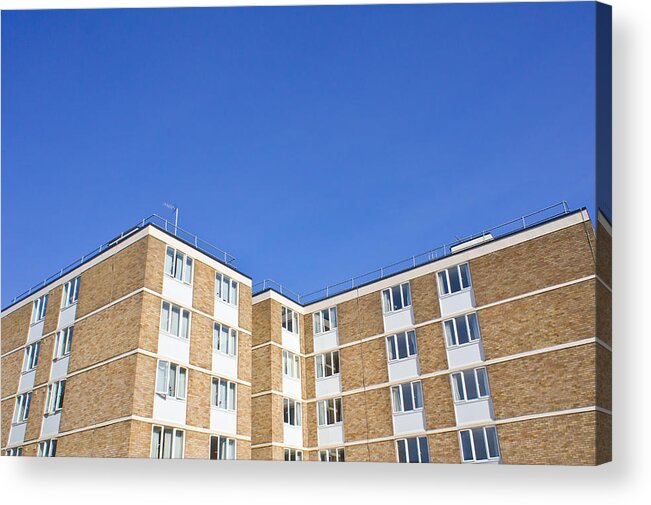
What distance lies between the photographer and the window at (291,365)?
1909 cm

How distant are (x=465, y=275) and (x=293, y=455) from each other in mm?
7484

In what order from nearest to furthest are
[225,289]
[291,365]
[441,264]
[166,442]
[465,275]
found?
[166,442]
[465,275]
[441,264]
[225,289]
[291,365]

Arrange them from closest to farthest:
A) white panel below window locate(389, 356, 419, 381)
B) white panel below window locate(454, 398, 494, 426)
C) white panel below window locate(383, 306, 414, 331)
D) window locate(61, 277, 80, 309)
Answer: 1. white panel below window locate(454, 398, 494, 426)
2. white panel below window locate(389, 356, 419, 381)
3. window locate(61, 277, 80, 309)
4. white panel below window locate(383, 306, 414, 331)

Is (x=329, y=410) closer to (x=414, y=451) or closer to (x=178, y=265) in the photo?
(x=414, y=451)

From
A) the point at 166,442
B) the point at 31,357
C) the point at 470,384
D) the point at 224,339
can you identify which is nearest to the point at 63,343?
the point at 31,357

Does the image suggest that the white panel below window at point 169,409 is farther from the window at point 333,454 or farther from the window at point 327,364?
the window at point 327,364

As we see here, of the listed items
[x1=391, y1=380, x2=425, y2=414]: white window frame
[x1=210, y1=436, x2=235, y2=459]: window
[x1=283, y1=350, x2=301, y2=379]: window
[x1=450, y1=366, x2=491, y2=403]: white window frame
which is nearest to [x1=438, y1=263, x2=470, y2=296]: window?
[x1=450, y1=366, x2=491, y2=403]: white window frame

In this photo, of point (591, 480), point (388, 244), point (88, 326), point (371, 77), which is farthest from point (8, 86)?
point (591, 480)

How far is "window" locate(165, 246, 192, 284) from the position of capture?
16547 millimetres

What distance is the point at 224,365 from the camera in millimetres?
17297

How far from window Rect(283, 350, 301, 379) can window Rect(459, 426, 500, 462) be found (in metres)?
5.93

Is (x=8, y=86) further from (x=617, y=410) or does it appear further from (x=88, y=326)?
(x=617, y=410)

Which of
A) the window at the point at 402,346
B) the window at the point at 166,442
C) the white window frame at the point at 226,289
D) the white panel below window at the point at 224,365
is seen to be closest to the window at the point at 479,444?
the window at the point at 402,346

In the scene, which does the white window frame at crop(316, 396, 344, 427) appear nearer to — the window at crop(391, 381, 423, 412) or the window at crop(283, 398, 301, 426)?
the window at crop(283, 398, 301, 426)
